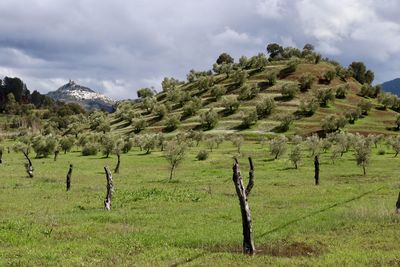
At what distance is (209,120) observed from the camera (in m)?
165

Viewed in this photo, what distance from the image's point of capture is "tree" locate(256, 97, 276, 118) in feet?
555

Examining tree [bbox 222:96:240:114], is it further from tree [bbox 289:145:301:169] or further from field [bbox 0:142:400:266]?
field [bbox 0:142:400:266]

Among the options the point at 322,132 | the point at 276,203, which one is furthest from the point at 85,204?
the point at 322,132

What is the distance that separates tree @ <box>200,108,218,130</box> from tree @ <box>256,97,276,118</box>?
1680cm

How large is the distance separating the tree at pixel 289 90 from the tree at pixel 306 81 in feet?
24.2

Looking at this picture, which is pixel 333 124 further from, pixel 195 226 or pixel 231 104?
pixel 195 226

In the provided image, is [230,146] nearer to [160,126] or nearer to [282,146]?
[282,146]

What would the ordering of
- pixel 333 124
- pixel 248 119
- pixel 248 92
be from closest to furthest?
pixel 333 124 → pixel 248 119 → pixel 248 92

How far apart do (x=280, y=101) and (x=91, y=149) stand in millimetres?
89144

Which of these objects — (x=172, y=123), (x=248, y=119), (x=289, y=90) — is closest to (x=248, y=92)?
(x=289, y=90)

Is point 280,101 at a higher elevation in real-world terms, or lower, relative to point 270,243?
higher

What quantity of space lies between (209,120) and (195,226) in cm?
13590

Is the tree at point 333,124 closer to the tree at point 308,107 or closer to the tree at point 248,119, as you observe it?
the tree at point 308,107

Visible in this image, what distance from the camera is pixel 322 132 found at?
147000 mm
